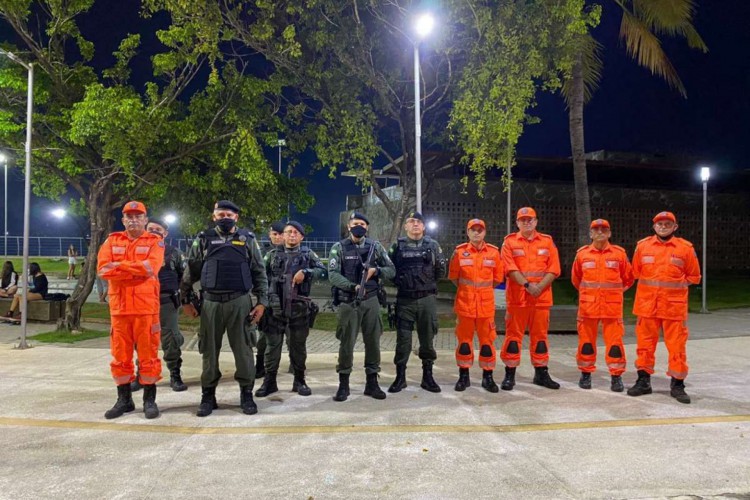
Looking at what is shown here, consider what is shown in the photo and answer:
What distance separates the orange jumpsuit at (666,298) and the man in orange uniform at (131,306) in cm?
506

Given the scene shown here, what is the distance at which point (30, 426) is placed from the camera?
4.76m

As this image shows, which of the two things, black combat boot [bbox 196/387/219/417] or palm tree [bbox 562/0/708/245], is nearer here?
black combat boot [bbox 196/387/219/417]

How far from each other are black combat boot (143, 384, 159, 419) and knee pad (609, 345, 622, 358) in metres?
4.79

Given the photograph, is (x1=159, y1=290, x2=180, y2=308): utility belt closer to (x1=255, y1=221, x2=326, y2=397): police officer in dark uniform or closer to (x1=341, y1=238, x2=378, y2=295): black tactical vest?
(x1=255, y1=221, x2=326, y2=397): police officer in dark uniform

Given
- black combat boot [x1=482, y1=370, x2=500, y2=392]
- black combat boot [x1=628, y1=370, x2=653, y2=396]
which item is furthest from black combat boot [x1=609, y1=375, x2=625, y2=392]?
black combat boot [x1=482, y1=370, x2=500, y2=392]

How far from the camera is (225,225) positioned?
5.16 metres

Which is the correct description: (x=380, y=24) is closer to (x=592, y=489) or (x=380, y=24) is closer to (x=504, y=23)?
(x=504, y=23)

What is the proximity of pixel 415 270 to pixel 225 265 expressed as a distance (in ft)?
6.81

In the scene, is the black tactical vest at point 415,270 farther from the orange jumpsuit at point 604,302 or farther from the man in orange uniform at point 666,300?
the man in orange uniform at point 666,300

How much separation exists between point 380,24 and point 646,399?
9.15 m

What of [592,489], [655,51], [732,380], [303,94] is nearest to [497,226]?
[655,51]

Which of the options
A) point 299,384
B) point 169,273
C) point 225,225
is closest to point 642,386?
point 299,384

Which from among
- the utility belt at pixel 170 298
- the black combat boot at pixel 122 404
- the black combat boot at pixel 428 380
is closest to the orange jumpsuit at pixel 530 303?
the black combat boot at pixel 428 380

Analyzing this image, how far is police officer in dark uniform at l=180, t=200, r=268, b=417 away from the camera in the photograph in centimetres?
509
